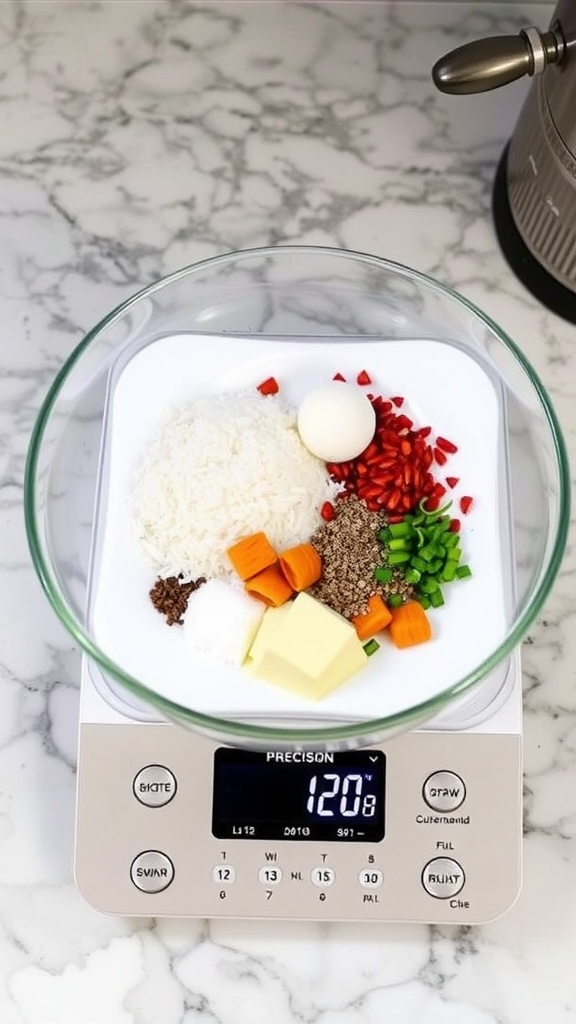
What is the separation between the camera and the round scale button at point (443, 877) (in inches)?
39.1

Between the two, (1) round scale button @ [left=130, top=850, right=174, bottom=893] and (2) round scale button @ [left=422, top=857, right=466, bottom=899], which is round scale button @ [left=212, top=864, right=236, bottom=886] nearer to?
(1) round scale button @ [left=130, top=850, right=174, bottom=893]

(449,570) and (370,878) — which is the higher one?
(449,570)

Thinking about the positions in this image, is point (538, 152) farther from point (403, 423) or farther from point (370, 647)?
point (370, 647)

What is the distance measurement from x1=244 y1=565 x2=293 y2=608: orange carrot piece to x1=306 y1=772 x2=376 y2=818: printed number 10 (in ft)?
0.54

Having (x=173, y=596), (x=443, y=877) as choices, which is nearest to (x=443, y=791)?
(x=443, y=877)

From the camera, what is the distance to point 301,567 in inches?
39.3

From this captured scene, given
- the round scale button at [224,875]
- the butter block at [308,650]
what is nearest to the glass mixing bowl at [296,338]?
the butter block at [308,650]

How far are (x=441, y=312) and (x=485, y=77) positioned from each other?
0.76 ft

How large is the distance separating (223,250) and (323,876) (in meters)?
0.73

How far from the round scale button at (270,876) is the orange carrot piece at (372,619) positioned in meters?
0.22

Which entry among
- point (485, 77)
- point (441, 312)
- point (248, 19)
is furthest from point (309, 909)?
point (248, 19)

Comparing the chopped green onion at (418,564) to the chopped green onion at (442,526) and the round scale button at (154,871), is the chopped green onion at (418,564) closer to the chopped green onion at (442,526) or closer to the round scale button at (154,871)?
the chopped green onion at (442,526)

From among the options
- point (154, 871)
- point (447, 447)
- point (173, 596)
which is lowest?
point (154, 871)

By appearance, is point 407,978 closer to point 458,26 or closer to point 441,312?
point 441,312
